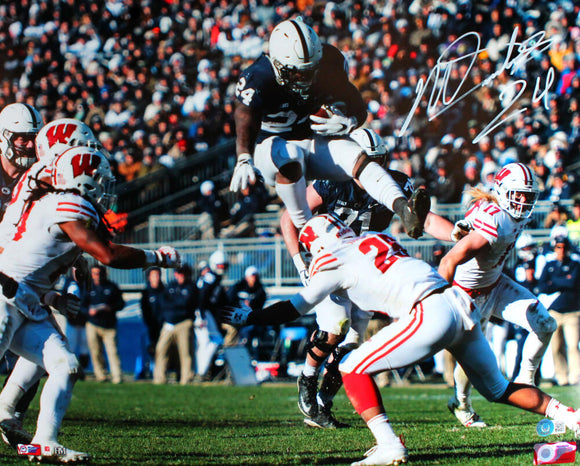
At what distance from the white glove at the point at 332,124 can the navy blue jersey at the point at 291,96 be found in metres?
0.15

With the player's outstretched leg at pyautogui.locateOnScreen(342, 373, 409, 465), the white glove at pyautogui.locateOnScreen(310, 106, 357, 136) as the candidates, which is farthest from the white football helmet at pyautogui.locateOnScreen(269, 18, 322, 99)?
the player's outstretched leg at pyautogui.locateOnScreen(342, 373, 409, 465)

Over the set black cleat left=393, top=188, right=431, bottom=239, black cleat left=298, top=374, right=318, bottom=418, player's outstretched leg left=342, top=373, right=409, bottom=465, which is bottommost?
black cleat left=298, top=374, right=318, bottom=418

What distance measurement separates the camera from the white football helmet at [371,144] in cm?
583

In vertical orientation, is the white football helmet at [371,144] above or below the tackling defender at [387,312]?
above

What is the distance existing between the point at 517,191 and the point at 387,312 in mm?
1869

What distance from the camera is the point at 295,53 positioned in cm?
548

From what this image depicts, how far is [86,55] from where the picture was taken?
1845cm

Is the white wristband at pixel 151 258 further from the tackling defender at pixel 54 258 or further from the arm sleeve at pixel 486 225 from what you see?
the arm sleeve at pixel 486 225

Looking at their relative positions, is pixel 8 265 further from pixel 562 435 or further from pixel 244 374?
pixel 244 374

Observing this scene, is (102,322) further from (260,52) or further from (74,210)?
(74,210)

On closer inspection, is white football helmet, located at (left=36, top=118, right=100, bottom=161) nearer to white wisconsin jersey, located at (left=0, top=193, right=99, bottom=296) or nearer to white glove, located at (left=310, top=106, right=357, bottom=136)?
white wisconsin jersey, located at (left=0, top=193, right=99, bottom=296)

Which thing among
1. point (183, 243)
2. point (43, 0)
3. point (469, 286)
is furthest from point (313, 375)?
point (43, 0)

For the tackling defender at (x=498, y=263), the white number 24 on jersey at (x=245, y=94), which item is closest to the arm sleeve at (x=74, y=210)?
the white number 24 on jersey at (x=245, y=94)

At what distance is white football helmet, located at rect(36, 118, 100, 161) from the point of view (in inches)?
199
